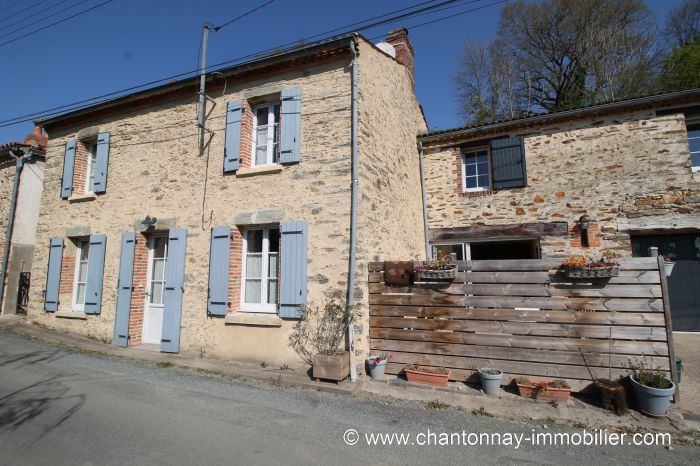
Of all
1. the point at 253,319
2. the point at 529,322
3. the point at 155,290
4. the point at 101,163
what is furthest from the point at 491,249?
the point at 101,163

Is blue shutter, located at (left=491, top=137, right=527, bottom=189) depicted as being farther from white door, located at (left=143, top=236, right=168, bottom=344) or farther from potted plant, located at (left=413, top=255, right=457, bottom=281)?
white door, located at (left=143, top=236, right=168, bottom=344)

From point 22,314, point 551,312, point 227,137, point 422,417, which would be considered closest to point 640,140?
point 551,312

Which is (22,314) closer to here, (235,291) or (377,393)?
(235,291)

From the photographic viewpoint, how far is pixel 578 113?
25.9 feet

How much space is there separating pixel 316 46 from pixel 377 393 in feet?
18.9

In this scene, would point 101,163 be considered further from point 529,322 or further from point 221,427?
point 529,322

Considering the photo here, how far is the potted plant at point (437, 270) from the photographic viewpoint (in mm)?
5129

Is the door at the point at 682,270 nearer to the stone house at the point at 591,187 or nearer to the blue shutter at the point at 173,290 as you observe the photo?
the stone house at the point at 591,187

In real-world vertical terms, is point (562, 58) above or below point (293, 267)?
above

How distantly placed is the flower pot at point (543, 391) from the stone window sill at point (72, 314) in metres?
8.54

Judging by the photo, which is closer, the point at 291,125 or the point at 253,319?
the point at 253,319

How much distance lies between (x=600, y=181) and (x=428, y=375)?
5935 mm

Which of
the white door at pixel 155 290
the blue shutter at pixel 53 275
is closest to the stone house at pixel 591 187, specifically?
the white door at pixel 155 290

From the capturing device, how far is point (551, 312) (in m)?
4.76
